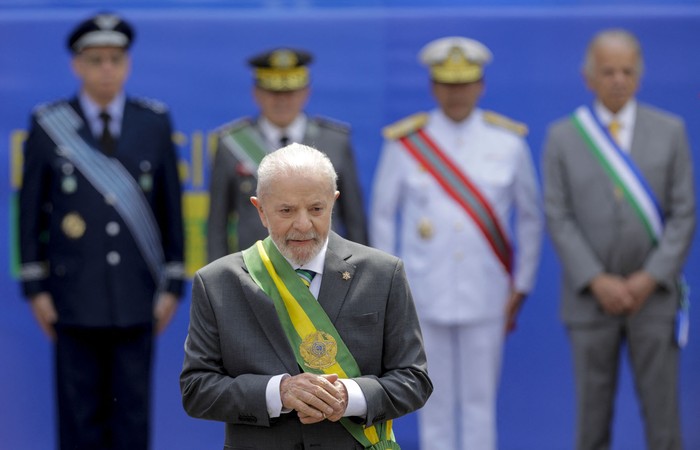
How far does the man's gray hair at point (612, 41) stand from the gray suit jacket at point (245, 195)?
1.02m

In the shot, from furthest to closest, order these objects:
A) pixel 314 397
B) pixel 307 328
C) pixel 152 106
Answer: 1. pixel 152 106
2. pixel 307 328
3. pixel 314 397

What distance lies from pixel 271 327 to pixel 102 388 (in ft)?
8.52

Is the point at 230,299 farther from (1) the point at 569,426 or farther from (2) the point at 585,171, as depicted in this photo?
(1) the point at 569,426

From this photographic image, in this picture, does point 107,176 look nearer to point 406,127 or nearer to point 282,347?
point 406,127

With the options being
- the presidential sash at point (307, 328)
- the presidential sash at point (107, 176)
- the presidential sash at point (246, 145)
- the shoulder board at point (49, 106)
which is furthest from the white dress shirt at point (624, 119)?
the presidential sash at point (307, 328)

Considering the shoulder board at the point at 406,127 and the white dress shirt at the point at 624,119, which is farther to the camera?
the shoulder board at the point at 406,127

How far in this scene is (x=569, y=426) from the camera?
5934 millimetres

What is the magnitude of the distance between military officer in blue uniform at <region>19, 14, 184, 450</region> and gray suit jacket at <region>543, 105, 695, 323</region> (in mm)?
1498

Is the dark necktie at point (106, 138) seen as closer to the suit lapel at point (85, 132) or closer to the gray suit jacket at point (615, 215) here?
the suit lapel at point (85, 132)

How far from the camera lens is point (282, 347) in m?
2.91

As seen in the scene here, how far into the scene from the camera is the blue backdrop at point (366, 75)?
228 inches

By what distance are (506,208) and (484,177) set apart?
0.17 metres

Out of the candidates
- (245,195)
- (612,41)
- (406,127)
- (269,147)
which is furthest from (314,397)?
(612,41)

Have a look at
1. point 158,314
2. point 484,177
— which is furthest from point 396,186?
point 158,314
